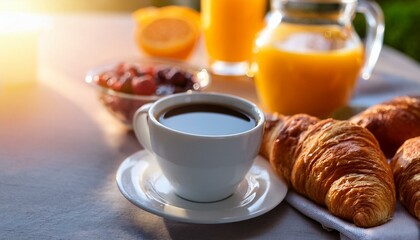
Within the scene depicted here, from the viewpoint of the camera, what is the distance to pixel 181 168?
0.76 meters

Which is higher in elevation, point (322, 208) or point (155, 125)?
point (155, 125)

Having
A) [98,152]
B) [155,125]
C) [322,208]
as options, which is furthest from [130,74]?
[322,208]

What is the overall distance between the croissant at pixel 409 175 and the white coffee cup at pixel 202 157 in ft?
0.68

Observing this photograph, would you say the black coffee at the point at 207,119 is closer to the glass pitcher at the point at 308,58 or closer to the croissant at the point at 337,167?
the croissant at the point at 337,167

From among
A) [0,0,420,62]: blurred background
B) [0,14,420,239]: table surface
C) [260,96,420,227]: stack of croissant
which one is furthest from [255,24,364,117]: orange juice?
[0,0,420,62]: blurred background

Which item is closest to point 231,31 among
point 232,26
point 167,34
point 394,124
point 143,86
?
point 232,26

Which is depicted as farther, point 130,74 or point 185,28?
point 185,28

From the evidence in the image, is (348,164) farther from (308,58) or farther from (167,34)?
(167,34)

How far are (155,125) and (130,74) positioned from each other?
0.34m

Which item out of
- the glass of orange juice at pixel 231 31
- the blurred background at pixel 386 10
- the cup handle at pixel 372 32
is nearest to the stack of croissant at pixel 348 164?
the cup handle at pixel 372 32

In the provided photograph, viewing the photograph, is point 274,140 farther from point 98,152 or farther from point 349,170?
point 98,152

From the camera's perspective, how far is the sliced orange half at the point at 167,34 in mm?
1398

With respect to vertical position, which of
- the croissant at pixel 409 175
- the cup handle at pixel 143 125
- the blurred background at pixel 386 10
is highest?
the cup handle at pixel 143 125

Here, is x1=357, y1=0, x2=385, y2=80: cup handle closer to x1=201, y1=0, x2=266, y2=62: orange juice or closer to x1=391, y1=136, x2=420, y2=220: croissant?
x1=201, y1=0, x2=266, y2=62: orange juice
